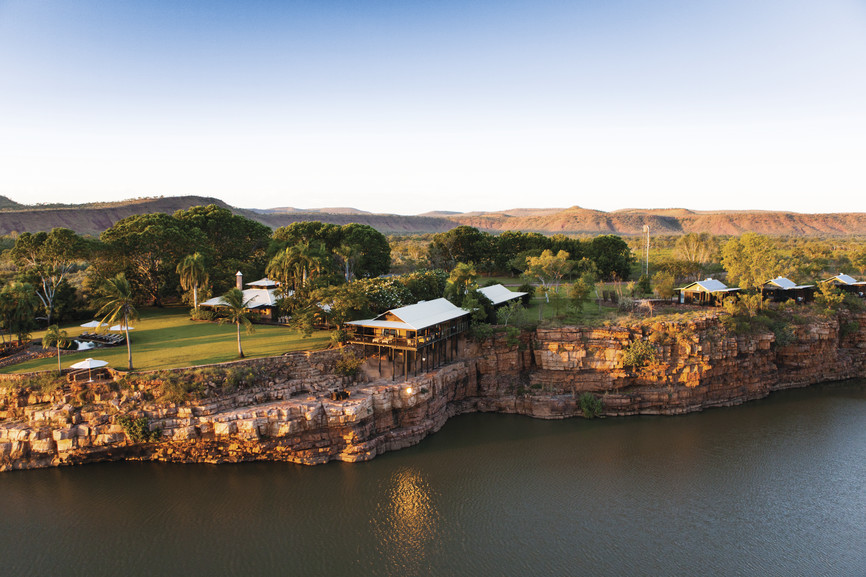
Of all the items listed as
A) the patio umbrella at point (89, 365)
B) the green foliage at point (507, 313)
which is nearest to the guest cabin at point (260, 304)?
the patio umbrella at point (89, 365)

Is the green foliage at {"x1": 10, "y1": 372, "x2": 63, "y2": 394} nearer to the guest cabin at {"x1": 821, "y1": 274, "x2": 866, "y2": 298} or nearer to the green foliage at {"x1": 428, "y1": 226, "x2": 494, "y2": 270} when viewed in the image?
the green foliage at {"x1": 428, "y1": 226, "x2": 494, "y2": 270}

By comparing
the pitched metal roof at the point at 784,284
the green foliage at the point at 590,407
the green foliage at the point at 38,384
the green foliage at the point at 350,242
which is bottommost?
the green foliage at the point at 590,407

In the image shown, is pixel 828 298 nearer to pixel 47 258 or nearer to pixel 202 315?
pixel 202 315

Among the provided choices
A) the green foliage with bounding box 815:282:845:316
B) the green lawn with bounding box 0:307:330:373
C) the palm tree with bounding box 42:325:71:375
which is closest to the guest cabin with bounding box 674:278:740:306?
the green foliage with bounding box 815:282:845:316

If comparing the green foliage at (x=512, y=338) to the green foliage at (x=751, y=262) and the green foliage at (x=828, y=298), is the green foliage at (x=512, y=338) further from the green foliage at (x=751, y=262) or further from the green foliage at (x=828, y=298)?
the green foliage at (x=828, y=298)

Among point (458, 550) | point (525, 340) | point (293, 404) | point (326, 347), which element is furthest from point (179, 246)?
point (458, 550)

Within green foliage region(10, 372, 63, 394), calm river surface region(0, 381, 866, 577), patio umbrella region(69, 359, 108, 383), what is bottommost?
calm river surface region(0, 381, 866, 577)

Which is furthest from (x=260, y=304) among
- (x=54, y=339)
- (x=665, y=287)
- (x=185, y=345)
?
(x=665, y=287)
